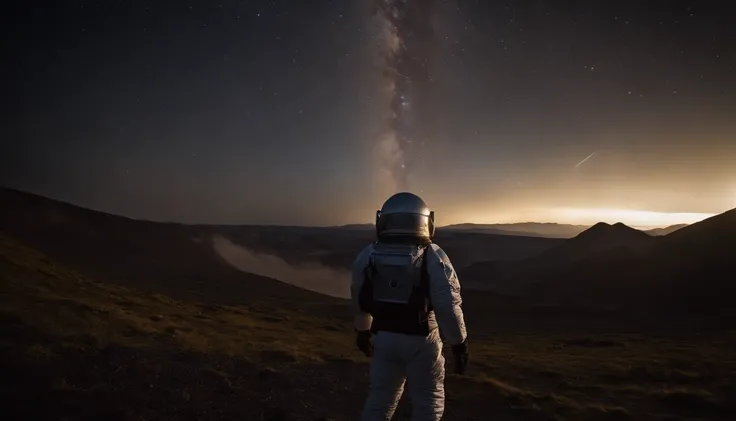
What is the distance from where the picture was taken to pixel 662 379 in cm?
1389

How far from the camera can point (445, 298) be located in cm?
393

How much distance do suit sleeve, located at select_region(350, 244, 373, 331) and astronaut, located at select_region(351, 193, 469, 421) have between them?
1 cm

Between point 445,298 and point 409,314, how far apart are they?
40 cm

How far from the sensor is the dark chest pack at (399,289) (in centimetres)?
401

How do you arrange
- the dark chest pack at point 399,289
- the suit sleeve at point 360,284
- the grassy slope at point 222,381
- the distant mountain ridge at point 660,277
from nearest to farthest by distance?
the dark chest pack at point 399,289
the suit sleeve at point 360,284
the grassy slope at point 222,381
the distant mountain ridge at point 660,277

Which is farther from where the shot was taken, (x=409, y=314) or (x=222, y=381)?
(x=222, y=381)

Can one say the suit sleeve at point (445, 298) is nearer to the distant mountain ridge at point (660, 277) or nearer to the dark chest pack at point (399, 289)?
the dark chest pack at point (399, 289)

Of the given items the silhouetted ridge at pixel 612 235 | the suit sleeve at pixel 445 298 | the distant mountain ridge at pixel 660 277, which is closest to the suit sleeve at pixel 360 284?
the suit sleeve at pixel 445 298

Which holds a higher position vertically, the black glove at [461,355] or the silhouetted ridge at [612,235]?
the silhouetted ridge at [612,235]

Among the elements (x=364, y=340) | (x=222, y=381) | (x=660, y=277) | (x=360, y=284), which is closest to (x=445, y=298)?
(x=360, y=284)

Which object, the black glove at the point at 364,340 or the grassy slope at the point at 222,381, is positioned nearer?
the black glove at the point at 364,340

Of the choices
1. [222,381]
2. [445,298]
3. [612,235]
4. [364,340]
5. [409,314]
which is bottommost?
[222,381]

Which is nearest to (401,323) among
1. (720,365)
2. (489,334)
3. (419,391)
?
(419,391)

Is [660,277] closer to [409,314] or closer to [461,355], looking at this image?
[461,355]
